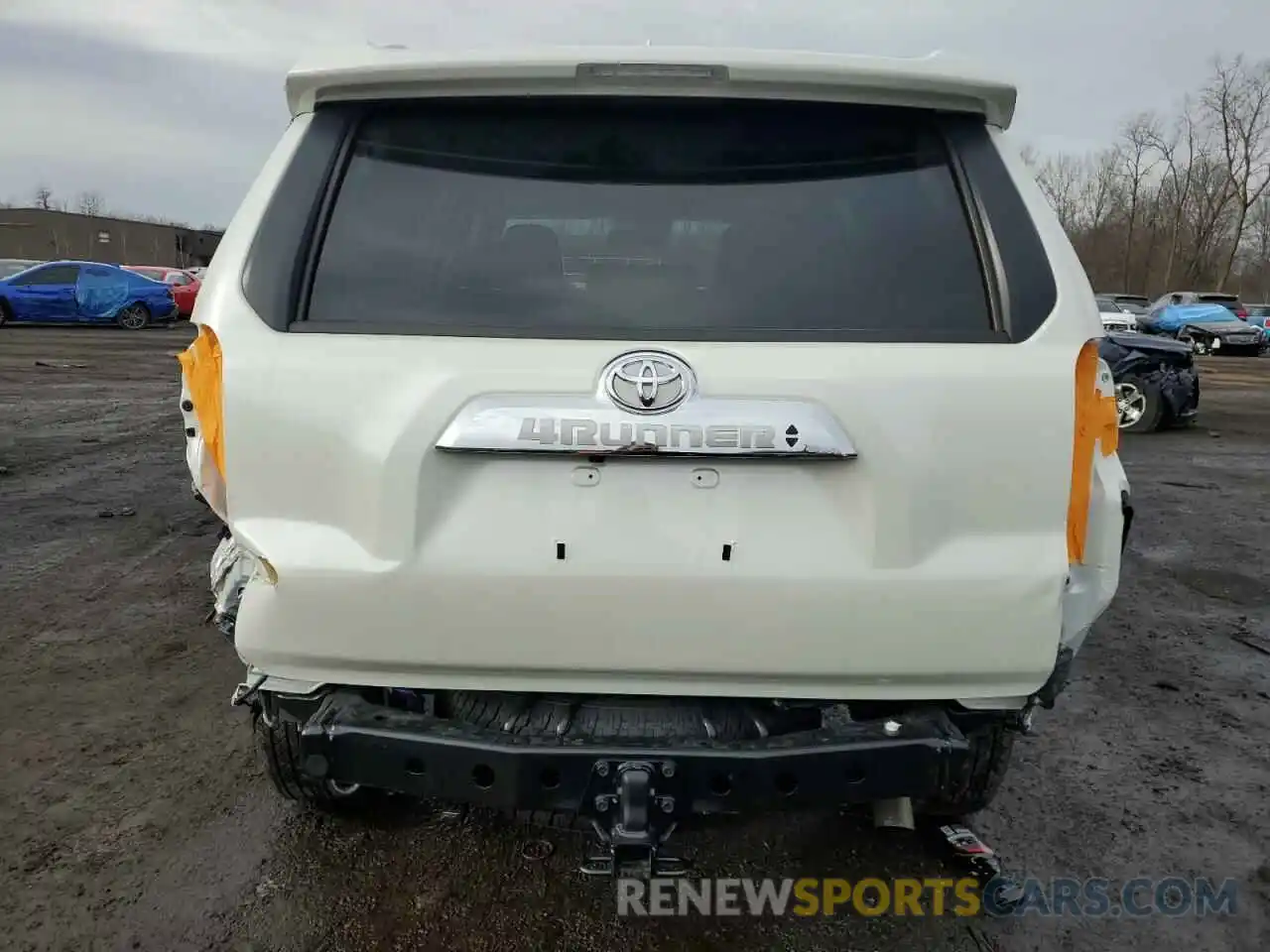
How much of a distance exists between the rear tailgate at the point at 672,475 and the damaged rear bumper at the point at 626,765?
11 centimetres

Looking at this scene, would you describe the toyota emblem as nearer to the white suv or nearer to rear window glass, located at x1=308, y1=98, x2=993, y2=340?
the white suv

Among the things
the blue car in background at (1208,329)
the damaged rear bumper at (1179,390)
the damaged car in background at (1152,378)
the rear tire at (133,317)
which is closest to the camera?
the damaged car in background at (1152,378)

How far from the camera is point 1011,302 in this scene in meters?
1.99

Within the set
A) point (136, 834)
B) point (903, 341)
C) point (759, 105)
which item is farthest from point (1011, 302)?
point (136, 834)

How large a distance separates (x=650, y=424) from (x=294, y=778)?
141 cm

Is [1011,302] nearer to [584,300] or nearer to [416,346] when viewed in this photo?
[584,300]

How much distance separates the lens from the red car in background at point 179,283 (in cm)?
2567

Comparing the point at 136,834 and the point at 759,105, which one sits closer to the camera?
the point at 759,105

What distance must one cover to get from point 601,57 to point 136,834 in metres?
2.44

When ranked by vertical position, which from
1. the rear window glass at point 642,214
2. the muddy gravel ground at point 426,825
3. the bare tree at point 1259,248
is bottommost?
the muddy gravel ground at point 426,825

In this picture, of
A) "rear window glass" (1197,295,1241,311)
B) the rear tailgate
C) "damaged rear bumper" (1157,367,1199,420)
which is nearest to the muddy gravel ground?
the rear tailgate

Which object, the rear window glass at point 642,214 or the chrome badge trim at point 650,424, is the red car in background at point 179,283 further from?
the chrome badge trim at point 650,424

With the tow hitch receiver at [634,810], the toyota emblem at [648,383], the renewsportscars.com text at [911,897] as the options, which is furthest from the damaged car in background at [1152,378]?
the tow hitch receiver at [634,810]

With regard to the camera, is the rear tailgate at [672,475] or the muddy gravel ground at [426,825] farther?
the muddy gravel ground at [426,825]
